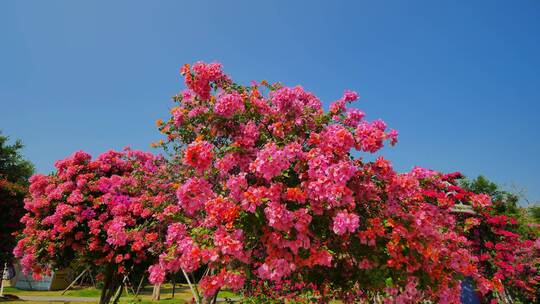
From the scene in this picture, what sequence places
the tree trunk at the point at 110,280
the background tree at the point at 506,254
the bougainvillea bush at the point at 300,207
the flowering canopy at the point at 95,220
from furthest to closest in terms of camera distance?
the background tree at the point at 506,254 < the tree trunk at the point at 110,280 < the flowering canopy at the point at 95,220 < the bougainvillea bush at the point at 300,207

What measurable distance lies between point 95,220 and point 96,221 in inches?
5.4

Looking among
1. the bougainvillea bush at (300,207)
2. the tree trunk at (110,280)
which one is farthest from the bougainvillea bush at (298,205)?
the tree trunk at (110,280)

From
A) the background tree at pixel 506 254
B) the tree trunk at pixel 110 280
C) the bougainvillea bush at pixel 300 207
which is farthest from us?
the background tree at pixel 506 254

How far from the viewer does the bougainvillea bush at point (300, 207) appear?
4312 millimetres

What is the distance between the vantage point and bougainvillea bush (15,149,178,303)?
873 centimetres

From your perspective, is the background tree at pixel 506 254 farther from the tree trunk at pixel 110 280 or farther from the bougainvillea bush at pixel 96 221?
the tree trunk at pixel 110 280

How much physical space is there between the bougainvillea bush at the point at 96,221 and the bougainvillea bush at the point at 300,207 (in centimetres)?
307

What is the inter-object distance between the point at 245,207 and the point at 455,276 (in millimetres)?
3733

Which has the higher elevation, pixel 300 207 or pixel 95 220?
pixel 95 220

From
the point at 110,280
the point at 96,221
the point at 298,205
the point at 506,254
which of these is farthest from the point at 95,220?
the point at 506,254

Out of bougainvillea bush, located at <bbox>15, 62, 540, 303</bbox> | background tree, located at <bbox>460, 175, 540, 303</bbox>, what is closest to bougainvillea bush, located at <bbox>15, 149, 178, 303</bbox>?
bougainvillea bush, located at <bbox>15, 62, 540, 303</bbox>

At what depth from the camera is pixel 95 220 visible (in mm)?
9344

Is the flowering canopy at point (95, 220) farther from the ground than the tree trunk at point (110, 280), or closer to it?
farther from the ground

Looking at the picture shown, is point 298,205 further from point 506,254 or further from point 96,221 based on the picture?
point 506,254
